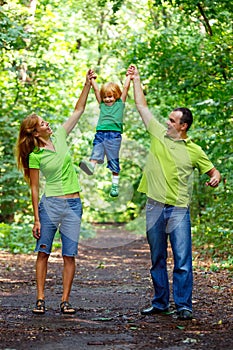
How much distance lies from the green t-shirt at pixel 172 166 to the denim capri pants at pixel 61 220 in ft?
2.54

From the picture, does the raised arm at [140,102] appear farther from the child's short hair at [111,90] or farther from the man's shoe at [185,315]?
the man's shoe at [185,315]

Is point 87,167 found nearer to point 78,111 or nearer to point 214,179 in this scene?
point 78,111

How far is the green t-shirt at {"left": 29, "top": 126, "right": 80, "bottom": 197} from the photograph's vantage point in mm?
6758

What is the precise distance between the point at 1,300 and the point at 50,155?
2166mm

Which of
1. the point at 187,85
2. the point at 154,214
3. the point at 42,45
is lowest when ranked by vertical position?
the point at 154,214

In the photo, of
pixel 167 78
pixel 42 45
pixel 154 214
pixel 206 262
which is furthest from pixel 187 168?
pixel 42 45

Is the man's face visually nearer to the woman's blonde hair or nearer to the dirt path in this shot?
the woman's blonde hair

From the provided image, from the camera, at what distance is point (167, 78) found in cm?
1667

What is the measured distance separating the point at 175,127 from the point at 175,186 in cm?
56

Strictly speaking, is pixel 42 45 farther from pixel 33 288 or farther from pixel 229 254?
pixel 33 288

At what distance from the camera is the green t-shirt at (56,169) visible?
6.76 m

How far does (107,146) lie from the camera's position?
6883 millimetres

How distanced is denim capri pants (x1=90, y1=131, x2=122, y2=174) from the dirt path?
155 cm

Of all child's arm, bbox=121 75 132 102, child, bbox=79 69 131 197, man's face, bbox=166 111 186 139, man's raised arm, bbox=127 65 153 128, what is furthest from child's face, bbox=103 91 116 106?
man's face, bbox=166 111 186 139
